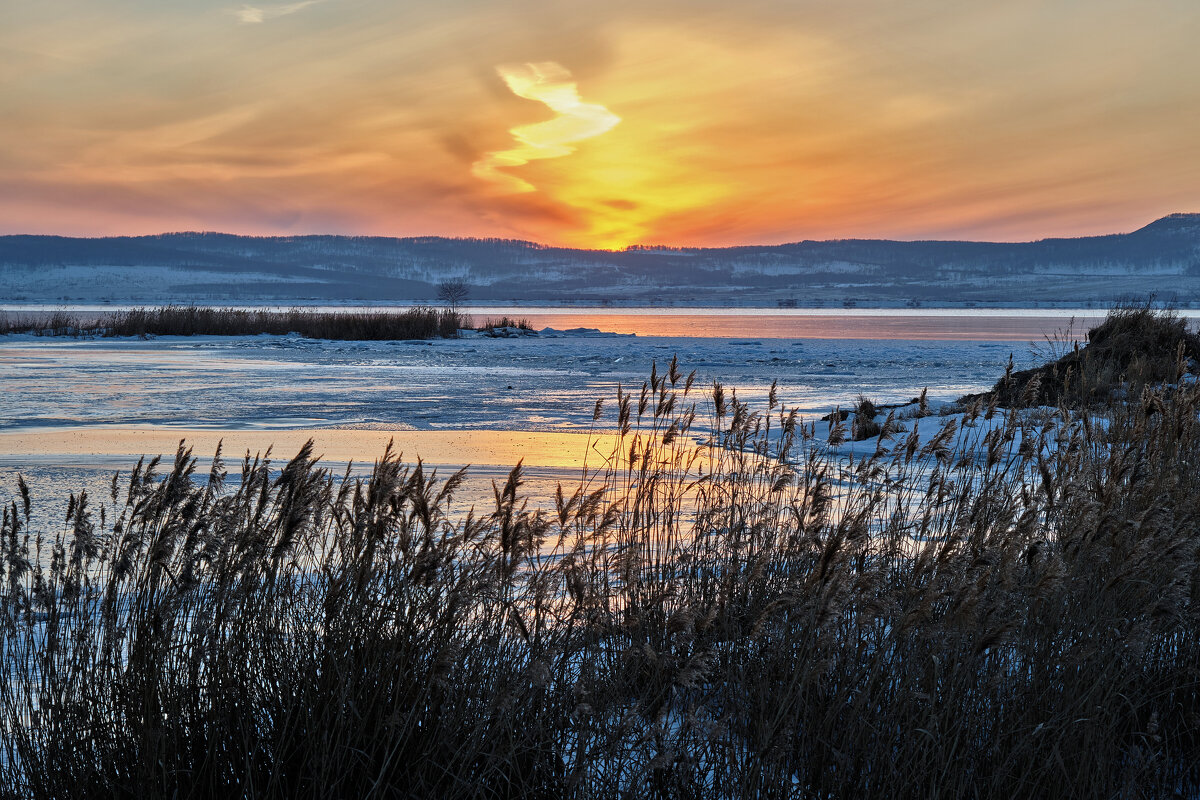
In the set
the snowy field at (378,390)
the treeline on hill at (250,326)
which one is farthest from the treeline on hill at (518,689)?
the treeline on hill at (250,326)

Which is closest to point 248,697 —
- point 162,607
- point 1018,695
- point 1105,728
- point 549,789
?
point 162,607

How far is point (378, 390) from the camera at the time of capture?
630 inches

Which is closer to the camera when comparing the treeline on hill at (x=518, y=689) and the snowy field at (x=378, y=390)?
the treeline on hill at (x=518, y=689)

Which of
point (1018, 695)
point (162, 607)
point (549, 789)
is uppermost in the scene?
point (162, 607)

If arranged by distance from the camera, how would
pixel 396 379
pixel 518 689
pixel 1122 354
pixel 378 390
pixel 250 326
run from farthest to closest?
pixel 250 326 → pixel 396 379 → pixel 378 390 → pixel 1122 354 → pixel 518 689

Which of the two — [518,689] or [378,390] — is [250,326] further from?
[518,689]

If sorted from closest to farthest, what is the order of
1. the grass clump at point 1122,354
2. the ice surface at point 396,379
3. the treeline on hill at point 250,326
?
1. the ice surface at point 396,379
2. the grass clump at point 1122,354
3. the treeline on hill at point 250,326

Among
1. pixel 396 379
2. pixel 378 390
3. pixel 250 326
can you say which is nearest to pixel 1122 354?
pixel 378 390

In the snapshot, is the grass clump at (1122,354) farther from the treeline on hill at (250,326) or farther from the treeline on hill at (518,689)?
the treeline on hill at (250,326)


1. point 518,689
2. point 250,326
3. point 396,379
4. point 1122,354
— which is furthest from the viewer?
point 250,326

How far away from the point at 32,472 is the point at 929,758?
771cm

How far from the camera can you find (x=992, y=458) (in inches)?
165

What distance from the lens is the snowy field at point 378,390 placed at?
9133 mm

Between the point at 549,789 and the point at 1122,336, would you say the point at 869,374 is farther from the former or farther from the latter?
the point at 549,789
